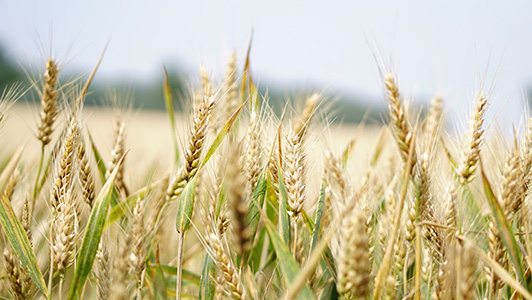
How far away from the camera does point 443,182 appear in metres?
1.41

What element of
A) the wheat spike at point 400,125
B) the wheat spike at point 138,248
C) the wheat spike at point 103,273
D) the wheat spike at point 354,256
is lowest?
the wheat spike at point 103,273

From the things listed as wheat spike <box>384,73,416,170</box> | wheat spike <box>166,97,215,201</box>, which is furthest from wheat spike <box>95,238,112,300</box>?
wheat spike <box>384,73,416,170</box>

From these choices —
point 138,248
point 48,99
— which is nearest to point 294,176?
point 138,248

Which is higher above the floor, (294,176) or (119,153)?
(294,176)

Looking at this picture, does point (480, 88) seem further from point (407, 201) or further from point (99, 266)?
point (99, 266)

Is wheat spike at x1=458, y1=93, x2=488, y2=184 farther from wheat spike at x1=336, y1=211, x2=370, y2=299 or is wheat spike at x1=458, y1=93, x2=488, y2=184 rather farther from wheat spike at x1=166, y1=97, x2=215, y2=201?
wheat spike at x1=166, y1=97, x2=215, y2=201

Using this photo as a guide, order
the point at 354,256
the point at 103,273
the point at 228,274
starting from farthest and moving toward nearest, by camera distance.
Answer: the point at 103,273
the point at 228,274
the point at 354,256

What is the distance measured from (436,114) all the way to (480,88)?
2.30 feet

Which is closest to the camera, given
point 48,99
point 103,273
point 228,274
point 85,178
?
point 228,274

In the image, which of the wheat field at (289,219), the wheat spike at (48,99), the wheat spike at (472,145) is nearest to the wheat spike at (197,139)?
the wheat field at (289,219)

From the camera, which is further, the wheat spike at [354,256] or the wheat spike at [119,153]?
the wheat spike at [119,153]

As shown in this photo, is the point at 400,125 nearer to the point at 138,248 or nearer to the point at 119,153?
the point at 138,248

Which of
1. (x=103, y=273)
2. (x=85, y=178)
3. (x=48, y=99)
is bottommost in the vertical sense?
(x=103, y=273)

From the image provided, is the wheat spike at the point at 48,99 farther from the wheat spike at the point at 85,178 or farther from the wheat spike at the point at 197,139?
the wheat spike at the point at 197,139
